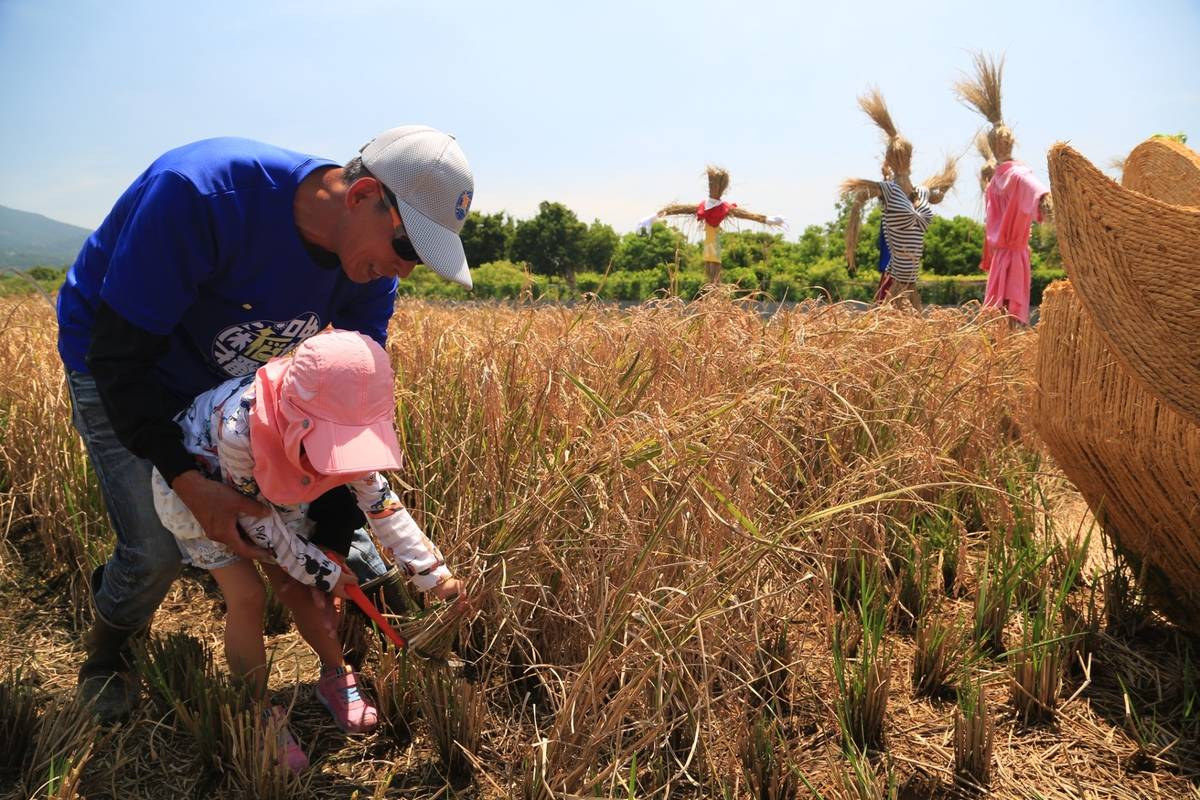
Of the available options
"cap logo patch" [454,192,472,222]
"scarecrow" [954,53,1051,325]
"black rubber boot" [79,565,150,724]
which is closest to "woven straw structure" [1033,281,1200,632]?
"cap logo patch" [454,192,472,222]

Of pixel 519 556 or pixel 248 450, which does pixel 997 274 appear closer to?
pixel 519 556

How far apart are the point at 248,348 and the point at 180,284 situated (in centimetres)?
28

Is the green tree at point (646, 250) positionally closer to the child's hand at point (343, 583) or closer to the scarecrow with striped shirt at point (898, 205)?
the scarecrow with striped shirt at point (898, 205)

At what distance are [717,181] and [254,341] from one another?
662 cm

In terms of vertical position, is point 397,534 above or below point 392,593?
above

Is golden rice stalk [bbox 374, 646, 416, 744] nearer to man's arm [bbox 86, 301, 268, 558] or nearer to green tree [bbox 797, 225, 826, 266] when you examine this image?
man's arm [bbox 86, 301, 268, 558]

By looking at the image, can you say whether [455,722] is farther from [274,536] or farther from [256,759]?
[274,536]

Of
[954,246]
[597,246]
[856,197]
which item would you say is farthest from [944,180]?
[597,246]

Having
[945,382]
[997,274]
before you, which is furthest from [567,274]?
[945,382]

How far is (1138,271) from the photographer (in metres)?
1.60

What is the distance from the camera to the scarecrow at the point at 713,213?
7.59 meters

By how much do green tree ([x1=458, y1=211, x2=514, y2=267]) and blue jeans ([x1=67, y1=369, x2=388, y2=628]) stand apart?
1838 cm

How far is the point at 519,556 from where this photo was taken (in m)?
1.64

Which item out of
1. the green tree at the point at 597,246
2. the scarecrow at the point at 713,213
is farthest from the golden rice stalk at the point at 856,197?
the green tree at the point at 597,246
